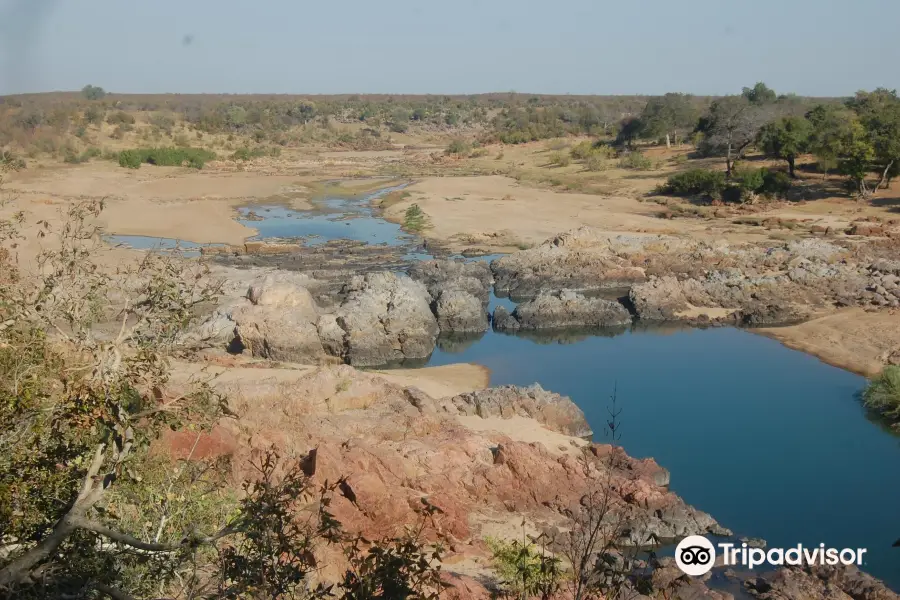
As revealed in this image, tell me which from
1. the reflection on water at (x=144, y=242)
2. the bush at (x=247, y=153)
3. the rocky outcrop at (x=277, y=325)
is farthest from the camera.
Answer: the bush at (x=247, y=153)

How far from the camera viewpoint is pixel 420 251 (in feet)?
113

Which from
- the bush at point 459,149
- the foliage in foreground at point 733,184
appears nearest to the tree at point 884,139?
the foliage in foreground at point 733,184

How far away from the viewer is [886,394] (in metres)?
18.0

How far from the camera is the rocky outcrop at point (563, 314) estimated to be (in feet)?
80.6

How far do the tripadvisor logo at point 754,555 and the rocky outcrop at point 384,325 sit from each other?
10.9m

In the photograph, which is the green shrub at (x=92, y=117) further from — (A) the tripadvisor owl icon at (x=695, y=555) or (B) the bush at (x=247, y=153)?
(A) the tripadvisor owl icon at (x=695, y=555)

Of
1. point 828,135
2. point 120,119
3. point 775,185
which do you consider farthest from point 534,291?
point 120,119

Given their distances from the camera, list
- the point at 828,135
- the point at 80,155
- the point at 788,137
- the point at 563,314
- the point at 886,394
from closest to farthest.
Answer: the point at 886,394 < the point at 563,314 < the point at 788,137 < the point at 828,135 < the point at 80,155

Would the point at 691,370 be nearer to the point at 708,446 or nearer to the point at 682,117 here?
the point at 708,446

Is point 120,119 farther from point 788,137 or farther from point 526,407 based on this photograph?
point 526,407

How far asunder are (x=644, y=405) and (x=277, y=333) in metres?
9.35

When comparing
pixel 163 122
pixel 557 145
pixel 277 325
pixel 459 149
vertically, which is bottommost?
pixel 277 325

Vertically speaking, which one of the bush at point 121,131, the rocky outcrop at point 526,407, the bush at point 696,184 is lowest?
the rocky outcrop at point 526,407

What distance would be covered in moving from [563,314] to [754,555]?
13.0 metres
